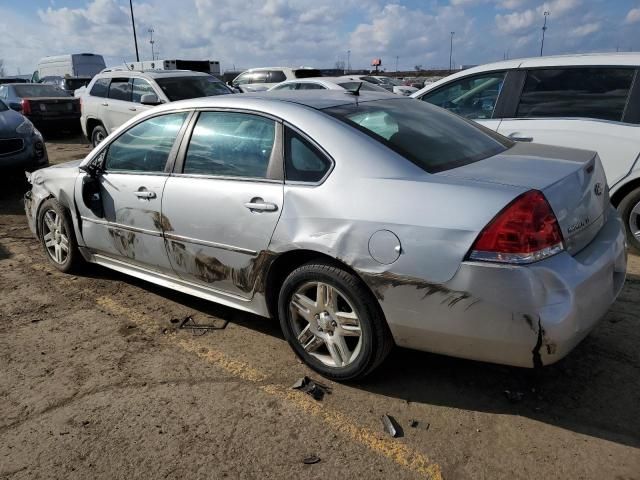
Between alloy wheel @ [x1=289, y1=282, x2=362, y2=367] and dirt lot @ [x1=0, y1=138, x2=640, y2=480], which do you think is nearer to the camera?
dirt lot @ [x1=0, y1=138, x2=640, y2=480]

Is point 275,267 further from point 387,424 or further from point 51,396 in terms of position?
point 51,396

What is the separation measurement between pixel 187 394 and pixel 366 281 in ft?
3.90

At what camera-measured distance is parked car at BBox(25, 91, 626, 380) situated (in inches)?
96.9

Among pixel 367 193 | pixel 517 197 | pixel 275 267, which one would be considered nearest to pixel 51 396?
pixel 275 267

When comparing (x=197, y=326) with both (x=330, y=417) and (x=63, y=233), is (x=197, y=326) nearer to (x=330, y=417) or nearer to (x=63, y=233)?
(x=330, y=417)

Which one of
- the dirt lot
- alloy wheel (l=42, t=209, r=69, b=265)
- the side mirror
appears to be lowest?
the dirt lot

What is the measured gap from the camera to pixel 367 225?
2693 millimetres

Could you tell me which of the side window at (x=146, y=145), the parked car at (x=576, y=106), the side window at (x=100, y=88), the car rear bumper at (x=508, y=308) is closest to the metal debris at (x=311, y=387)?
the car rear bumper at (x=508, y=308)

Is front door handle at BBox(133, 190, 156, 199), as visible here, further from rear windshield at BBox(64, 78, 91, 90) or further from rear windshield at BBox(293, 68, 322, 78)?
rear windshield at BBox(64, 78, 91, 90)

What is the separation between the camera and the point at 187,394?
3045mm

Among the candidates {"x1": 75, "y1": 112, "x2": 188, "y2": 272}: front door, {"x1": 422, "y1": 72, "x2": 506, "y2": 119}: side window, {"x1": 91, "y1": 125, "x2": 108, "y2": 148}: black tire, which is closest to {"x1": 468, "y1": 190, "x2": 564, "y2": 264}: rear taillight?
{"x1": 75, "y1": 112, "x2": 188, "y2": 272}: front door

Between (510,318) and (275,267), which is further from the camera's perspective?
(275,267)

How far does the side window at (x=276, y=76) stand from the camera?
17.5 m

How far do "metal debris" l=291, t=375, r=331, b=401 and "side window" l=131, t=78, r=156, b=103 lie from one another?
8147mm
